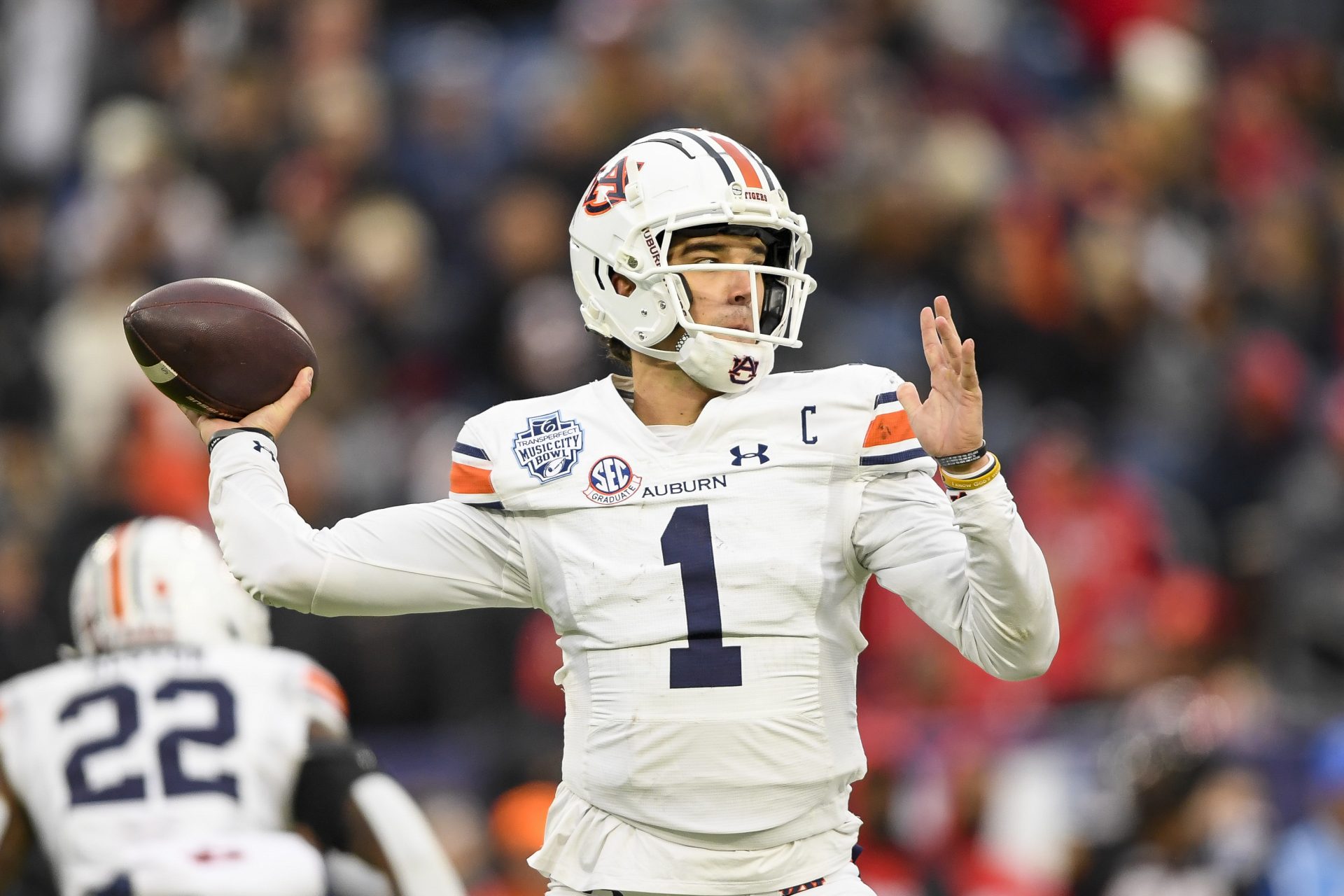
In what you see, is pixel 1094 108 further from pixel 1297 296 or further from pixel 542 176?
pixel 542 176

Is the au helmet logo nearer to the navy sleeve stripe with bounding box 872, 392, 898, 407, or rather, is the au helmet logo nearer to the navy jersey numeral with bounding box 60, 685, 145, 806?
the navy sleeve stripe with bounding box 872, 392, 898, 407

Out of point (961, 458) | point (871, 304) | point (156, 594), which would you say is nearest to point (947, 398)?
point (961, 458)

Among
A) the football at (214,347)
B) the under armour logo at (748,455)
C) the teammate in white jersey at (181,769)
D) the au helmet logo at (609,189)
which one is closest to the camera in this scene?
the under armour logo at (748,455)

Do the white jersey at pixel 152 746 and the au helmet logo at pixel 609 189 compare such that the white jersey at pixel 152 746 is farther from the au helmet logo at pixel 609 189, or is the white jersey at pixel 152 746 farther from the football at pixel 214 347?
the au helmet logo at pixel 609 189

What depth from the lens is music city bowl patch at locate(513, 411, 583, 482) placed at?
3.99 m

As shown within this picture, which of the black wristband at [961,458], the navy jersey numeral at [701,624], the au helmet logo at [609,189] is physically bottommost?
the navy jersey numeral at [701,624]

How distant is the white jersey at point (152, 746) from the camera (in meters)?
5.33

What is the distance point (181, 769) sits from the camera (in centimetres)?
536

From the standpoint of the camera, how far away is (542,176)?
972 cm

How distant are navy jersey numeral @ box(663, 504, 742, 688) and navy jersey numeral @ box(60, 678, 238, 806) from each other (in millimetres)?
2037

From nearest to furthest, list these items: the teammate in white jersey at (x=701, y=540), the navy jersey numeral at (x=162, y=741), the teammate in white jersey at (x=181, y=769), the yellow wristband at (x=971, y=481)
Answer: the yellow wristband at (x=971, y=481), the teammate in white jersey at (x=701, y=540), the teammate in white jersey at (x=181, y=769), the navy jersey numeral at (x=162, y=741)

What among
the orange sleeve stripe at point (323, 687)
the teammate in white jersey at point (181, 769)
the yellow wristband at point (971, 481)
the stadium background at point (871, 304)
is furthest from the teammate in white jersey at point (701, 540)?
the stadium background at point (871, 304)

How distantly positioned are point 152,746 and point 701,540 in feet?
7.15

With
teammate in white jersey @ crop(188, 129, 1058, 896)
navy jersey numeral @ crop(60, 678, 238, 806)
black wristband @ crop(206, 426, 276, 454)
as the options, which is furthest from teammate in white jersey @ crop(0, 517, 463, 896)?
black wristband @ crop(206, 426, 276, 454)
